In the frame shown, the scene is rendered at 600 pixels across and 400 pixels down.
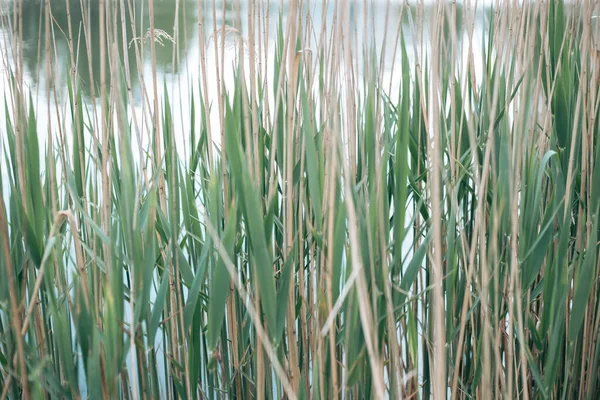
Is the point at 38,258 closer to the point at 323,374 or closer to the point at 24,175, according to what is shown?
the point at 24,175

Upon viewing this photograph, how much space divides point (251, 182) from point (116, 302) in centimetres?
19

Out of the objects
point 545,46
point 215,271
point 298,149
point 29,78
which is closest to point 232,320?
point 215,271

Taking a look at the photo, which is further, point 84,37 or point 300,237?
point 84,37

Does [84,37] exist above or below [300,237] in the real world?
above

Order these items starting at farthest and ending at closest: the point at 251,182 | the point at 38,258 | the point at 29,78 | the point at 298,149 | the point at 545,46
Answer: the point at 29,78 → the point at 545,46 → the point at 298,149 → the point at 38,258 → the point at 251,182

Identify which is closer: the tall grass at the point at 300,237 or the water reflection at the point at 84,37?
the tall grass at the point at 300,237

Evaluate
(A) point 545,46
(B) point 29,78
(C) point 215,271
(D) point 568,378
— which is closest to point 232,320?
(C) point 215,271

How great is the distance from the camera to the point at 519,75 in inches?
37.9

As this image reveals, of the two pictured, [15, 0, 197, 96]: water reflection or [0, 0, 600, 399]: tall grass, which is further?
[15, 0, 197, 96]: water reflection

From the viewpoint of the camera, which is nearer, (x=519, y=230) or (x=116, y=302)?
(x=116, y=302)

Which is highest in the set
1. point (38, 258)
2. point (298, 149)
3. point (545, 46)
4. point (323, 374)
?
point (545, 46)

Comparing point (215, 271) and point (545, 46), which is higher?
point (545, 46)

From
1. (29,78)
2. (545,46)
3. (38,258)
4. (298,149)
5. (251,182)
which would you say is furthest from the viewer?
(29,78)

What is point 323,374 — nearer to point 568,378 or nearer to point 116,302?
point 116,302
